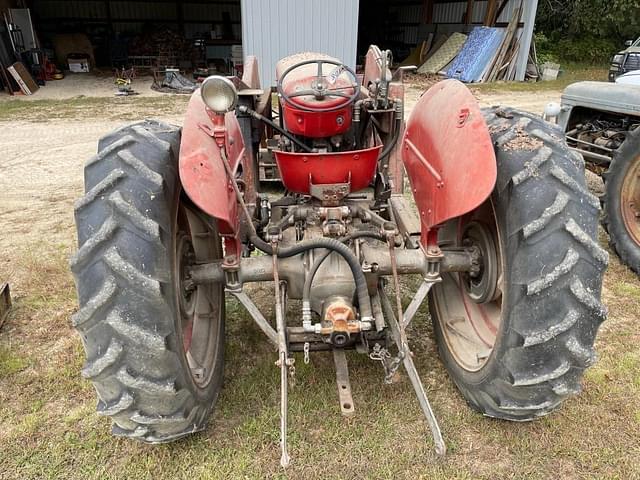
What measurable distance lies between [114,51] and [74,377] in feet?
51.9

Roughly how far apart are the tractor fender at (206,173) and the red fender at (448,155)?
82 centimetres

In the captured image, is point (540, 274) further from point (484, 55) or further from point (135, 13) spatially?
point (135, 13)

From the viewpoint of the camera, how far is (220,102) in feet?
6.05

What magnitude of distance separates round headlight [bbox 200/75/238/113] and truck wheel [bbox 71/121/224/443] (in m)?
0.30

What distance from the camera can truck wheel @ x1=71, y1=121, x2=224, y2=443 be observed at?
67.6 inches

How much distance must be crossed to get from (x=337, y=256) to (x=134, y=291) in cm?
88

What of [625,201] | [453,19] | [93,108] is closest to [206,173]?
[625,201]

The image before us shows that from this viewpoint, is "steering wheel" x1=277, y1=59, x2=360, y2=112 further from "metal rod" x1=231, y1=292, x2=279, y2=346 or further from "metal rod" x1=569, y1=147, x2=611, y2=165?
"metal rod" x1=569, y1=147, x2=611, y2=165

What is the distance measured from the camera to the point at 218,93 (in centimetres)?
183

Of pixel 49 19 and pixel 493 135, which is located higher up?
pixel 493 135

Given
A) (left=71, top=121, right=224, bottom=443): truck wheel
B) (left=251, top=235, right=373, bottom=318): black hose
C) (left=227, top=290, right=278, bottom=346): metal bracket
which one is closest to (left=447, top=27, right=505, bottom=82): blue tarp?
(left=251, top=235, right=373, bottom=318): black hose

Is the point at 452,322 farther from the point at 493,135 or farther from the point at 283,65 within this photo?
the point at 283,65

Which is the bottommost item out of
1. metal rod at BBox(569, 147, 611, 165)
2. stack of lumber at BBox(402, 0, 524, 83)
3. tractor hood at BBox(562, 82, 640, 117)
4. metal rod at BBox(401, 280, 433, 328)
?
stack of lumber at BBox(402, 0, 524, 83)

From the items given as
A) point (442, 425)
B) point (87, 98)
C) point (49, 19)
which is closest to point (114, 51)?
point (49, 19)
